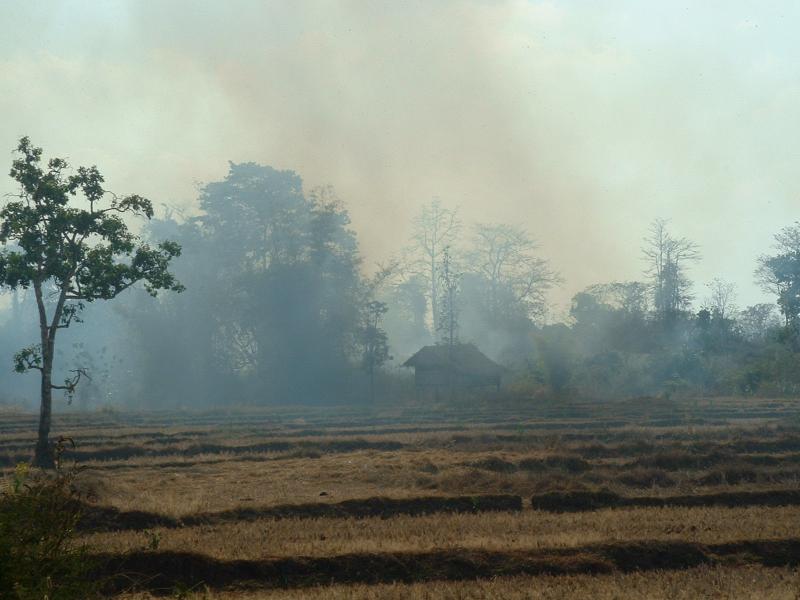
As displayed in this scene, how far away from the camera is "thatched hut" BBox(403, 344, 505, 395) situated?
63.6 meters

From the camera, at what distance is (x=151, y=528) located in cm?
1497

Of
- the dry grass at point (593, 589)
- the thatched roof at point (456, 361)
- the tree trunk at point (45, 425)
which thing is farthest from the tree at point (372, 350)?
the dry grass at point (593, 589)

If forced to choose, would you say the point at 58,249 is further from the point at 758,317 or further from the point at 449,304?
the point at 758,317

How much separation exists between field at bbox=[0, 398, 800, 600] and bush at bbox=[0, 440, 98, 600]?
987 mm

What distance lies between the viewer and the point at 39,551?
24.6ft

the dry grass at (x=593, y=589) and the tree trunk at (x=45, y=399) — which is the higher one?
the tree trunk at (x=45, y=399)

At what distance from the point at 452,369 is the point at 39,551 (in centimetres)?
5611

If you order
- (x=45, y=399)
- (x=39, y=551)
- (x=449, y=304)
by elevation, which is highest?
(x=449, y=304)

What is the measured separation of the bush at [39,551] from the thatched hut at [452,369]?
181 ft

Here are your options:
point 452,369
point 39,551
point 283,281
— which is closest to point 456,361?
point 452,369

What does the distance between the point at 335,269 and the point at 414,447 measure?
151 ft

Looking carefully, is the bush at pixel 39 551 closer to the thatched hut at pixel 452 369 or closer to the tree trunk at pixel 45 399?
the tree trunk at pixel 45 399

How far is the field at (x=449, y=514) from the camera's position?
37.0ft

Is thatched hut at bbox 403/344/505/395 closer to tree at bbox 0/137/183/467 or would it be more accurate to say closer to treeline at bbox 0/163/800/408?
treeline at bbox 0/163/800/408
